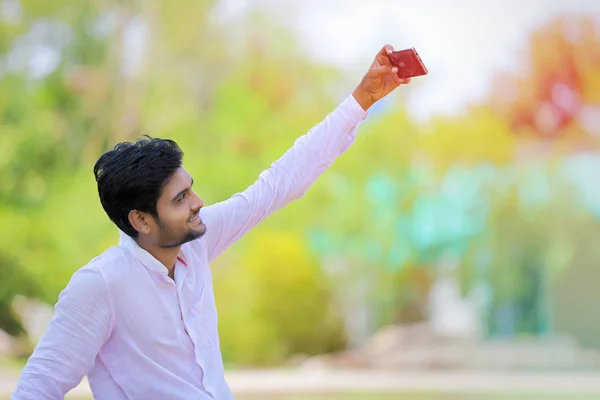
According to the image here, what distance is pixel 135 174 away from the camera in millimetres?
1260

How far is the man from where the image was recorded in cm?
121

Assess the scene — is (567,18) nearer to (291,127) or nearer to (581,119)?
(581,119)

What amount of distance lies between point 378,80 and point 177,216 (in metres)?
0.43

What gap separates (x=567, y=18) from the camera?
688cm

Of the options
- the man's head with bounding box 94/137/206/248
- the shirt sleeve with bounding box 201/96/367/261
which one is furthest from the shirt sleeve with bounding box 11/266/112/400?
the shirt sleeve with bounding box 201/96/367/261

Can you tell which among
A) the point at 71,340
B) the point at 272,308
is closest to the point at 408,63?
the point at 71,340

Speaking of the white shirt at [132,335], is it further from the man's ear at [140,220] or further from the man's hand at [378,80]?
the man's hand at [378,80]

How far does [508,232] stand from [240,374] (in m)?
2.34

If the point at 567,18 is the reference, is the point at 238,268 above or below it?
below

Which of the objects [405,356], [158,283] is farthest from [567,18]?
[158,283]

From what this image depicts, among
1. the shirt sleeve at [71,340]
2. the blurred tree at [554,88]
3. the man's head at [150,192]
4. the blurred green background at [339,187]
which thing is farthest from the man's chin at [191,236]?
the blurred tree at [554,88]

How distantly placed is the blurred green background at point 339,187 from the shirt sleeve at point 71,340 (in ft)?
18.6

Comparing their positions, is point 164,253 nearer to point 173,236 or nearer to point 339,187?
point 173,236

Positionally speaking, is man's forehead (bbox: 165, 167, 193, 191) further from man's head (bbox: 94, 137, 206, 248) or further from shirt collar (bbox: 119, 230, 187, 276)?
shirt collar (bbox: 119, 230, 187, 276)
